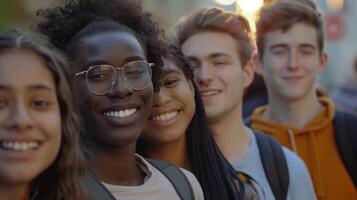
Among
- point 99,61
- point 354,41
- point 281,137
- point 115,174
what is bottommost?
point 354,41

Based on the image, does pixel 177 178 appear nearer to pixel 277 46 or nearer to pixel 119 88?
pixel 119 88

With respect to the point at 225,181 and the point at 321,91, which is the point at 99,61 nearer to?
the point at 225,181

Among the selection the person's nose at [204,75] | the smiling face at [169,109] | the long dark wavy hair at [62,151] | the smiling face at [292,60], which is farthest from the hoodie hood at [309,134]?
the long dark wavy hair at [62,151]

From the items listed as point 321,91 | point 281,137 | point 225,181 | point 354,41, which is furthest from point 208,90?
point 354,41

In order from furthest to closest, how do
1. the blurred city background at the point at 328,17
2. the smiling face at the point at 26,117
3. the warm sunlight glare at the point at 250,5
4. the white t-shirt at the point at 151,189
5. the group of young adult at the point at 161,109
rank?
the blurred city background at the point at 328,17 < the warm sunlight glare at the point at 250,5 < the white t-shirt at the point at 151,189 < the group of young adult at the point at 161,109 < the smiling face at the point at 26,117

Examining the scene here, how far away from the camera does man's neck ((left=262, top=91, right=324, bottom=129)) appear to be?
5.49 meters

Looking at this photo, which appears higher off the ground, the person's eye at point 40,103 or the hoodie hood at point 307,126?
the person's eye at point 40,103

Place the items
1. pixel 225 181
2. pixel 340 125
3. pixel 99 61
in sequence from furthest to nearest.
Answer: pixel 340 125 → pixel 225 181 → pixel 99 61

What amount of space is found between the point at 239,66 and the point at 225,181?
0.98 metres

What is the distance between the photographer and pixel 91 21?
3.50 metres

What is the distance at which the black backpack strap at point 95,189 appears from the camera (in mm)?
3133

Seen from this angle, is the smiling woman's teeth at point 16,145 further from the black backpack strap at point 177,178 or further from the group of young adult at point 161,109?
the black backpack strap at point 177,178

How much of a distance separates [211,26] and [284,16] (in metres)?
1.01

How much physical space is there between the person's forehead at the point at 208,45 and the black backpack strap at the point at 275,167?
0.60 meters
